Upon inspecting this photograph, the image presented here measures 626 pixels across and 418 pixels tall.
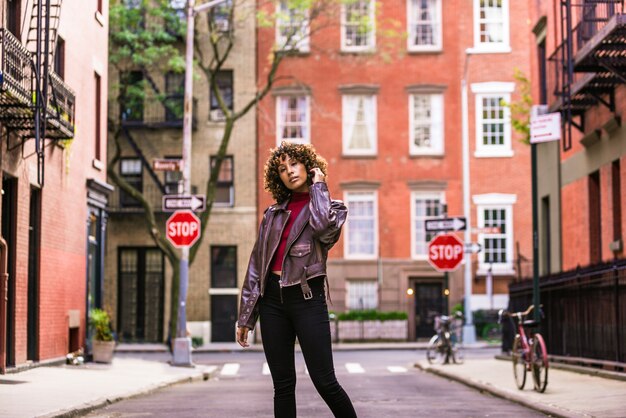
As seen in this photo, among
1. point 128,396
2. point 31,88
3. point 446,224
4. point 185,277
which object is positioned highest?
point 31,88

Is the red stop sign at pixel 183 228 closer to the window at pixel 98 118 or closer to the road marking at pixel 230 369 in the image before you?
the road marking at pixel 230 369

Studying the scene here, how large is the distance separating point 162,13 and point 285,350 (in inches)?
1263

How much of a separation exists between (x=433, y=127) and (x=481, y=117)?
5.98 feet

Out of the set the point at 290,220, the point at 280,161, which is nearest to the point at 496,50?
the point at 280,161

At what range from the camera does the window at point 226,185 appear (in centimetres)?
4206

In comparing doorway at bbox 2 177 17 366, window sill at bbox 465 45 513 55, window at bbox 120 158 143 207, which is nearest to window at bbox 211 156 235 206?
window at bbox 120 158 143 207

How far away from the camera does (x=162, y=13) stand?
126 feet

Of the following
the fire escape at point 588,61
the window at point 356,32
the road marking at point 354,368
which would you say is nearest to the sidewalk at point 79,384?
the road marking at point 354,368

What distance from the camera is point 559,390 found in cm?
1576

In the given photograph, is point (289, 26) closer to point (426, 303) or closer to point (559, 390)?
point (426, 303)

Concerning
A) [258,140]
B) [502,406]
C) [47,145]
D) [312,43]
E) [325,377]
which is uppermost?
[312,43]

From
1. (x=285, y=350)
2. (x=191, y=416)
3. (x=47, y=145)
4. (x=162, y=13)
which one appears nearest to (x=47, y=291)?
(x=47, y=145)

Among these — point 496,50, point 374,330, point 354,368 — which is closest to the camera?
point 354,368

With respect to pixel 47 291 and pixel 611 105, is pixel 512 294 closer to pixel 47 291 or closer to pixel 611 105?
pixel 611 105
